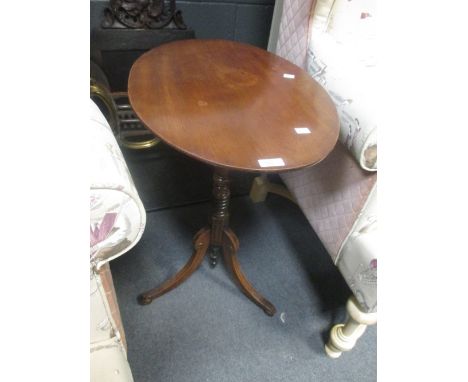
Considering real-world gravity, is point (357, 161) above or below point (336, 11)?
below

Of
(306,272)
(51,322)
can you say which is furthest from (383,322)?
(306,272)

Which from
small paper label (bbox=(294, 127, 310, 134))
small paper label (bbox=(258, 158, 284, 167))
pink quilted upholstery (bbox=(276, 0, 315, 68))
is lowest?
small paper label (bbox=(258, 158, 284, 167))

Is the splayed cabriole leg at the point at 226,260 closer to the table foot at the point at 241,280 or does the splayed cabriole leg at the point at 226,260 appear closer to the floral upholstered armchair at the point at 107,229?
the table foot at the point at 241,280

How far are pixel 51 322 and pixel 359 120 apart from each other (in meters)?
0.68

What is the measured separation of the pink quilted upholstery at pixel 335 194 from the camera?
32.2 inches

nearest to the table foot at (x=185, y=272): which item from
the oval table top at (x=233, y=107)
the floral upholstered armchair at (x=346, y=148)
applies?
the floral upholstered armchair at (x=346, y=148)

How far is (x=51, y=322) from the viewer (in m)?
0.26

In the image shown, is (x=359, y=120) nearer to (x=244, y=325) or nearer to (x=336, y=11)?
(x=336, y=11)

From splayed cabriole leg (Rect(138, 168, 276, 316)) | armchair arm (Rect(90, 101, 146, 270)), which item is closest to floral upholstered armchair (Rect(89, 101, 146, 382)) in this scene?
armchair arm (Rect(90, 101, 146, 270))

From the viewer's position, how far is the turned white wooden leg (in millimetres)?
845

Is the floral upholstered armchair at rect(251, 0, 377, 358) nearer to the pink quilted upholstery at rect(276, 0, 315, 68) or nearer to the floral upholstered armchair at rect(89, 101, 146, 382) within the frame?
the pink quilted upholstery at rect(276, 0, 315, 68)

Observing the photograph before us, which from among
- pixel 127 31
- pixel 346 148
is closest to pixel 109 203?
pixel 346 148

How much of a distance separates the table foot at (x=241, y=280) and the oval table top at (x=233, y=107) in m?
0.44

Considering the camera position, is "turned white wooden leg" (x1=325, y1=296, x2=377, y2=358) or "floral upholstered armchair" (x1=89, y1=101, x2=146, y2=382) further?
"turned white wooden leg" (x1=325, y1=296, x2=377, y2=358)
